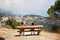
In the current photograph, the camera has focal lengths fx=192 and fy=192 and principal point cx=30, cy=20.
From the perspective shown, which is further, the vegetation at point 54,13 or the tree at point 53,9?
the tree at point 53,9

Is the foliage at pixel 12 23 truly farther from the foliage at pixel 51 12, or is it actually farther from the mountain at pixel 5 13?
the foliage at pixel 51 12

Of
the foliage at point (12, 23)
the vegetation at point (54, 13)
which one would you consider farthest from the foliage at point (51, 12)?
the foliage at point (12, 23)

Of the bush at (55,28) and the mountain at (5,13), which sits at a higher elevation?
the mountain at (5,13)

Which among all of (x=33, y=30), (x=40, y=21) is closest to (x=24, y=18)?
(x=40, y=21)

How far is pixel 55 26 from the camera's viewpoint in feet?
43.8

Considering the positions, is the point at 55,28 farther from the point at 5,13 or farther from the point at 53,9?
the point at 5,13

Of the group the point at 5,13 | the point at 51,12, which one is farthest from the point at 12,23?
the point at 51,12

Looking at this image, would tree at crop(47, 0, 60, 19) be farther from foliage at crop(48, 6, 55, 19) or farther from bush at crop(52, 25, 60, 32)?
bush at crop(52, 25, 60, 32)

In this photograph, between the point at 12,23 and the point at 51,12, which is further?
the point at 51,12

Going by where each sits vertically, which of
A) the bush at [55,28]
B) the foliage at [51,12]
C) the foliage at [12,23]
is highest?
the foliage at [51,12]

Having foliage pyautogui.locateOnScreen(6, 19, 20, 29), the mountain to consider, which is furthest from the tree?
the mountain

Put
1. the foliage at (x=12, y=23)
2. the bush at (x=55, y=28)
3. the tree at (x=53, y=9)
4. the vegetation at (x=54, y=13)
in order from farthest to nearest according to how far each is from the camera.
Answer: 1. the foliage at (x=12, y=23)
2. the tree at (x=53, y=9)
3. the vegetation at (x=54, y=13)
4. the bush at (x=55, y=28)

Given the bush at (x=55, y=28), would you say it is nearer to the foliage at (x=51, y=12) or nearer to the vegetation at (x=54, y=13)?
the vegetation at (x=54, y=13)

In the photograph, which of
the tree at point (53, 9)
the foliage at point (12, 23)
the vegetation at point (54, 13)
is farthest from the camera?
the foliage at point (12, 23)
